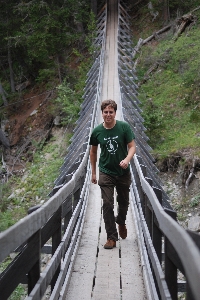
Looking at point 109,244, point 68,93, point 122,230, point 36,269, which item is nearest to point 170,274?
point 36,269

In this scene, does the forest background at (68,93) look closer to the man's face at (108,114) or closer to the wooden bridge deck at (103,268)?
the wooden bridge deck at (103,268)

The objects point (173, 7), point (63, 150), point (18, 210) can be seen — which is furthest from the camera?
point (173, 7)

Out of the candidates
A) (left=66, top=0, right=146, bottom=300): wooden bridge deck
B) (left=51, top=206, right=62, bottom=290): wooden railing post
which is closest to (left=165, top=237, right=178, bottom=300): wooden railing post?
(left=51, top=206, right=62, bottom=290): wooden railing post

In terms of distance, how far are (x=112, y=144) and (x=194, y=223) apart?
5.06 m

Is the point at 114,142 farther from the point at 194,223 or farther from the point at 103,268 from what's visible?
the point at 194,223

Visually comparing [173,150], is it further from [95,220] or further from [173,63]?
[173,63]

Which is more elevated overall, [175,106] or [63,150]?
[175,106]

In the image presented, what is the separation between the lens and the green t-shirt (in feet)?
17.3

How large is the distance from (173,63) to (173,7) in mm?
8111

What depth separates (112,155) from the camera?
17.5 ft

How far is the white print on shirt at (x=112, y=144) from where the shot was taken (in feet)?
17.3

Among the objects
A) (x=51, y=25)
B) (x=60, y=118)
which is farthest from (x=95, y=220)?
(x=51, y=25)

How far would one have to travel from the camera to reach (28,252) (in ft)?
9.32

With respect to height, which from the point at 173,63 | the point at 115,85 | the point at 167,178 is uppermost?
the point at 173,63
